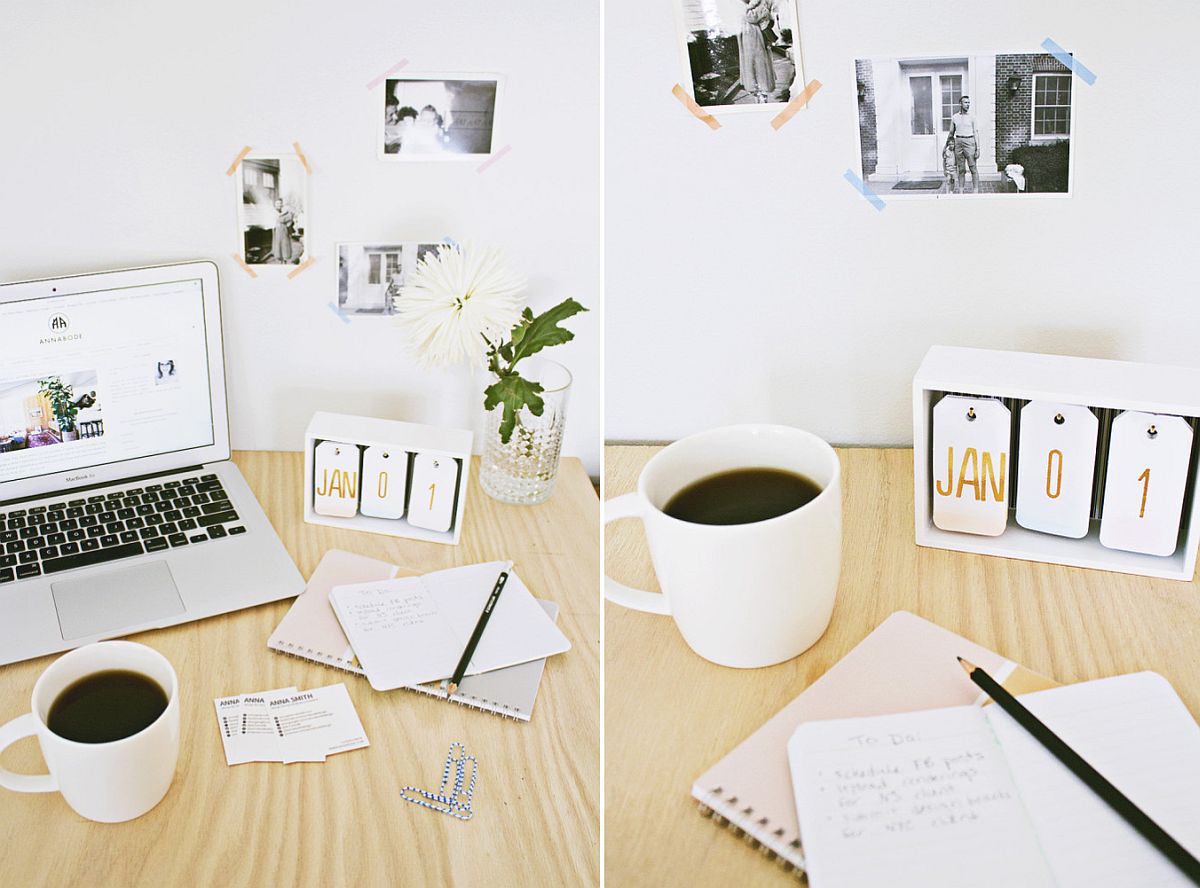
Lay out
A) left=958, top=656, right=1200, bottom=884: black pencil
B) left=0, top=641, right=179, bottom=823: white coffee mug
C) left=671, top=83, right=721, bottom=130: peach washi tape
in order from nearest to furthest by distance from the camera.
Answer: left=958, top=656, right=1200, bottom=884: black pencil → left=0, top=641, right=179, bottom=823: white coffee mug → left=671, top=83, right=721, bottom=130: peach washi tape

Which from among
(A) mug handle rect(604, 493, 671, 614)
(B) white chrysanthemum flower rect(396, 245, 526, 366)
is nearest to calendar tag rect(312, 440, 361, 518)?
(B) white chrysanthemum flower rect(396, 245, 526, 366)

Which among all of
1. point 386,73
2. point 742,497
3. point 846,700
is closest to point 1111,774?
point 846,700

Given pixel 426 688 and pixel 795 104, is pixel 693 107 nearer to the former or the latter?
pixel 795 104

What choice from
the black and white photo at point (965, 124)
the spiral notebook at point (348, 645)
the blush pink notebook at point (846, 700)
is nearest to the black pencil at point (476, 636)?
the spiral notebook at point (348, 645)

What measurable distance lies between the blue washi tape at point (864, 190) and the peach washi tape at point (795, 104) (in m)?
0.07

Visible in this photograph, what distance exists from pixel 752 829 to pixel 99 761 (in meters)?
0.37

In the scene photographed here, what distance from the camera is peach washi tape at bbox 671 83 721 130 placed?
2.56 ft

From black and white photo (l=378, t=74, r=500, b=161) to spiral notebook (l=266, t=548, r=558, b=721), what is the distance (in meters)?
0.38

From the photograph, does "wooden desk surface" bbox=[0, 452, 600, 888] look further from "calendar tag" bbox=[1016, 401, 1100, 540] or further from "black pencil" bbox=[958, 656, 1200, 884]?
"calendar tag" bbox=[1016, 401, 1100, 540]

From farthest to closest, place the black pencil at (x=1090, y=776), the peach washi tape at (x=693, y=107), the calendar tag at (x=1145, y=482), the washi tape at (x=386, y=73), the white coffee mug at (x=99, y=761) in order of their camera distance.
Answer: the washi tape at (x=386, y=73)
the peach washi tape at (x=693, y=107)
the calendar tag at (x=1145, y=482)
the white coffee mug at (x=99, y=761)
the black pencil at (x=1090, y=776)

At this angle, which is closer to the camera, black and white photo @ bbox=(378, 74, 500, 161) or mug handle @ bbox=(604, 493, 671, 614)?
mug handle @ bbox=(604, 493, 671, 614)

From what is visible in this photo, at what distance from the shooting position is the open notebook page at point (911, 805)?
Answer: 459 millimetres

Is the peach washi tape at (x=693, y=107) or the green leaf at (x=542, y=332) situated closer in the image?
the peach washi tape at (x=693, y=107)

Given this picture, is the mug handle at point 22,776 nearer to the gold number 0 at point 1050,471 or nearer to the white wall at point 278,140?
the white wall at point 278,140
